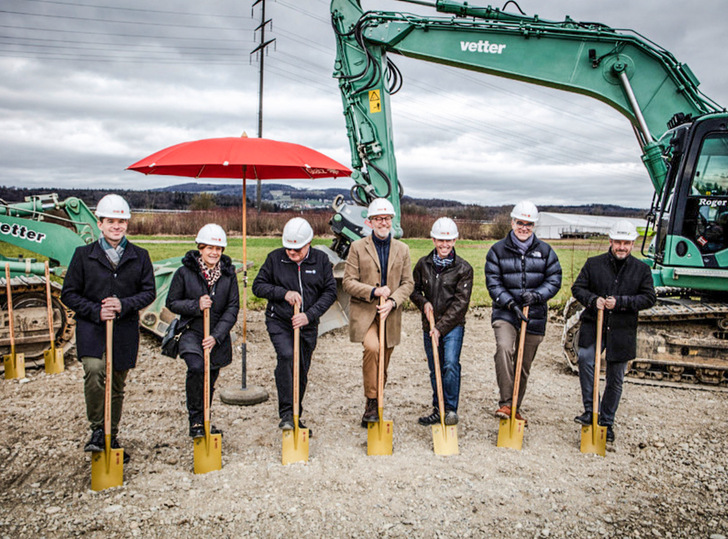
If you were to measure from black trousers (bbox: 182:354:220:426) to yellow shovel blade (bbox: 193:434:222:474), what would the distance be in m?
0.43

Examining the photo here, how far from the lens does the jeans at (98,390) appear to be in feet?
13.9

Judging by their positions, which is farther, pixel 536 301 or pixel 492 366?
pixel 492 366

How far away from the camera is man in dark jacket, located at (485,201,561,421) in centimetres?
510

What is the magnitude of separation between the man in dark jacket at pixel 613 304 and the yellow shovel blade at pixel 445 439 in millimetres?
1239

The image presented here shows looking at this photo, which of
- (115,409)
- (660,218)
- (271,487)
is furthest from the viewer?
(660,218)

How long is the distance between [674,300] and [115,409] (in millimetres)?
6364

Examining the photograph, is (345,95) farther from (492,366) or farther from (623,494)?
(623,494)

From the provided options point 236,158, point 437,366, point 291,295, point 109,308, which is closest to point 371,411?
point 437,366

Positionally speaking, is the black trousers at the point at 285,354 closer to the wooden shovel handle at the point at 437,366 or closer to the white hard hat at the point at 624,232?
the wooden shovel handle at the point at 437,366

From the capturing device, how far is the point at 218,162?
500cm

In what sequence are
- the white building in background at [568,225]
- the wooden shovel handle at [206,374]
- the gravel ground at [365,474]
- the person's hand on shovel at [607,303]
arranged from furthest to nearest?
the white building in background at [568,225], the person's hand on shovel at [607,303], the wooden shovel handle at [206,374], the gravel ground at [365,474]

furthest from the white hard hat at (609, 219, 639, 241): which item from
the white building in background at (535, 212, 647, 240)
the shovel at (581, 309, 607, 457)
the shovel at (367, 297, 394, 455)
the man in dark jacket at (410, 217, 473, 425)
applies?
A: the white building in background at (535, 212, 647, 240)

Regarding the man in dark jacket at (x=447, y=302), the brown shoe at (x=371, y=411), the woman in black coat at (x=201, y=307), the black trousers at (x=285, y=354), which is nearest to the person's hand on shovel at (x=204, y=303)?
the woman in black coat at (x=201, y=307)

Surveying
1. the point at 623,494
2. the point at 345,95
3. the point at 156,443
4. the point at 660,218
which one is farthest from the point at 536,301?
the point at 345,95
